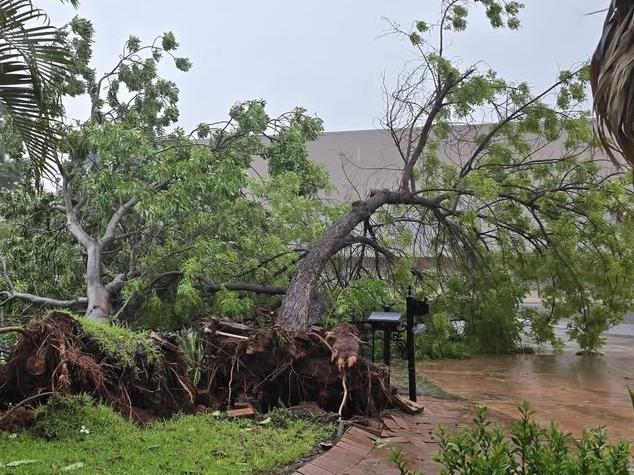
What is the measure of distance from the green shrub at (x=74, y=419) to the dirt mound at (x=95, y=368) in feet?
0.39

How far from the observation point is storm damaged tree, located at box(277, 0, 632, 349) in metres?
8.73

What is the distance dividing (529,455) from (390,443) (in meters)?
2.73

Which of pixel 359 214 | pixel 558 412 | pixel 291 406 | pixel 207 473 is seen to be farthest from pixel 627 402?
pixel 207 473

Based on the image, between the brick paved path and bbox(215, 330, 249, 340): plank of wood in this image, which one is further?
bbox(215, 330, 249, 340): plank of wood

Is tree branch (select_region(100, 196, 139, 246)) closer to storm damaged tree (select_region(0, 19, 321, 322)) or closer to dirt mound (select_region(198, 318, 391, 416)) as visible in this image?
storm damaged tree (select_region(0, 19, 321, 322))

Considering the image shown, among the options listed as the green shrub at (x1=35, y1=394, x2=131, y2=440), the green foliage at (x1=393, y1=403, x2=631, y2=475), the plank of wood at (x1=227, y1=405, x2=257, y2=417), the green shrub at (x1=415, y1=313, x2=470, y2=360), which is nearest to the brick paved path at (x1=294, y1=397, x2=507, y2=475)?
the plank of wood at (x1=227, y1=405, x2=257, y2=417)

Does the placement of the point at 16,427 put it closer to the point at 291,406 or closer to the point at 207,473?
the point at 207,473

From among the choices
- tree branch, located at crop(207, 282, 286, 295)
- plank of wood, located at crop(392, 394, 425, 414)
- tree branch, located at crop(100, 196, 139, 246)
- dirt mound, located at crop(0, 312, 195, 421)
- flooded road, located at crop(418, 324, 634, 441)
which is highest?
tree branch, located at crop(100, 196, 139, 246)

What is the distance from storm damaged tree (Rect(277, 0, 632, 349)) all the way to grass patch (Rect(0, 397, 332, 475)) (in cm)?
278

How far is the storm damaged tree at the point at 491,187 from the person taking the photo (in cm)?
873

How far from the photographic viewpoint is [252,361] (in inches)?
237

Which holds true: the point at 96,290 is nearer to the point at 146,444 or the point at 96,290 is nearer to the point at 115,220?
the point at 115,220

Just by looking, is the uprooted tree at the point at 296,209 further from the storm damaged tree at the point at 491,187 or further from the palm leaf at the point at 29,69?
the palm leaf at the point at 29,69

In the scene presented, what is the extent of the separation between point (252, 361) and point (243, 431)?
43.2 inches
